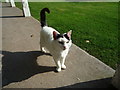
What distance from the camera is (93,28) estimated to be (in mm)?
6508

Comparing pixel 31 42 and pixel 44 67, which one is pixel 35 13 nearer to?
pixel 31 42

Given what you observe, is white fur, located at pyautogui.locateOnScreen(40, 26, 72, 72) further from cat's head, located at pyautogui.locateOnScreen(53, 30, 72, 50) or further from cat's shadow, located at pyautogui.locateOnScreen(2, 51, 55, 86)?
cat's shadow, located at pyautogui.locateOnScreen(2, 51, 55, 86)

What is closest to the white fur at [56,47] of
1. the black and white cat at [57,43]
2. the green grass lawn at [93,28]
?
the black and white cat at [57,43]

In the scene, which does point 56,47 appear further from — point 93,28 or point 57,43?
point 93,28

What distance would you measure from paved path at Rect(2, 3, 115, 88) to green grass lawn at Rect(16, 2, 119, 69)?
40cm

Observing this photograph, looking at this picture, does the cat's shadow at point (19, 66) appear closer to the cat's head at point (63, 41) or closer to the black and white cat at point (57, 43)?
the black and white cat at point (57, 43)

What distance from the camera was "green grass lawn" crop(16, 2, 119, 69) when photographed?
15.4 ft

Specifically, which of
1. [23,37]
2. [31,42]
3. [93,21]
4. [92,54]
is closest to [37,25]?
[23,37]

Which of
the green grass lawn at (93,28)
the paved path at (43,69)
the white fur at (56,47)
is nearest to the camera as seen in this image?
the white fur at (56,47)

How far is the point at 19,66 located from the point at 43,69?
0.60m

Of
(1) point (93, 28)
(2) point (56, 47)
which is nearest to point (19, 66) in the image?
(2) point (56, 47)

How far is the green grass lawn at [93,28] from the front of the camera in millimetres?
4688

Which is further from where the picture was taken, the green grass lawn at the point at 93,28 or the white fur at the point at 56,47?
the green grass lawn at the point at 93,28

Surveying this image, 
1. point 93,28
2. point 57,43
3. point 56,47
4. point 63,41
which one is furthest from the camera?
point 93,28
